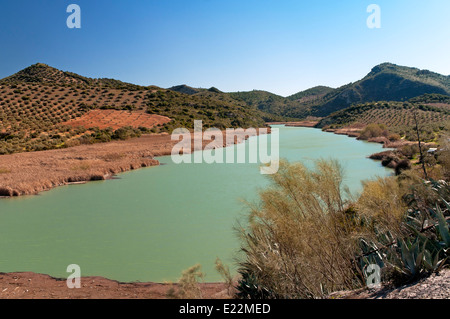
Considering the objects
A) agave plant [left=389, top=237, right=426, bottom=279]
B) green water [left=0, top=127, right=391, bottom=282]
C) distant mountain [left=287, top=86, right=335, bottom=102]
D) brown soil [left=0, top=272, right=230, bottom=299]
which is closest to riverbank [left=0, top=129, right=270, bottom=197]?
green water [left=0, top=127, right=391, bottom=282]

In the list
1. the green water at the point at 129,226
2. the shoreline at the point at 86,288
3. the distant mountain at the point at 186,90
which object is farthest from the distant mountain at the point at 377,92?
the shoreline at the point at 86,288

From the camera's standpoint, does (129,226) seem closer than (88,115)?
Yes

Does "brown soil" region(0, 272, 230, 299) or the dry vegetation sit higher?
the dry vegetation

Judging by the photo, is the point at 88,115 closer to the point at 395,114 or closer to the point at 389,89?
the point at 395,114

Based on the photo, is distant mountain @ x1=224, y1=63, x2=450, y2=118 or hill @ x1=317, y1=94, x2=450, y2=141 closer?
hill @ x1=317, y1=94, x2=450, y2=141

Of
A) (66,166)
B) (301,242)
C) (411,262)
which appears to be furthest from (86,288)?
(66,166)

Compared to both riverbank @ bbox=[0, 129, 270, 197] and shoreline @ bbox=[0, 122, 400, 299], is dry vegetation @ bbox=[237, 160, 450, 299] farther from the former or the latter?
riverbank @ bbox=[0, 129, 270, 197]
